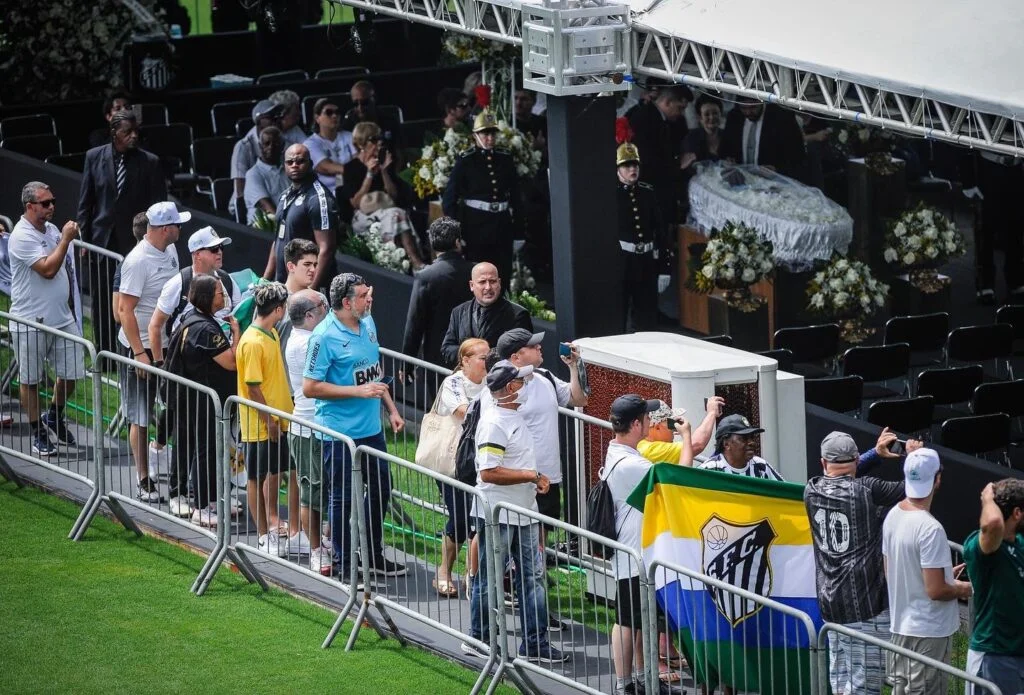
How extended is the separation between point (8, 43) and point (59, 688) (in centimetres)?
1205

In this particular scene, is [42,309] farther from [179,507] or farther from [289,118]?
[289,118]

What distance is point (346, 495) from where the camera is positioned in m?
9.86

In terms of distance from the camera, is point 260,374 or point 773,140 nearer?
point 260,374

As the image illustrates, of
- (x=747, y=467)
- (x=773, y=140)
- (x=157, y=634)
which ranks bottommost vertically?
(x=157, y=634)

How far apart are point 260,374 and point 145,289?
1649 mm

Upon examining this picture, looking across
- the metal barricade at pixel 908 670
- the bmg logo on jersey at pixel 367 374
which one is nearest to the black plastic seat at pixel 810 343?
the bmg logo on jersey at pixel 367 374

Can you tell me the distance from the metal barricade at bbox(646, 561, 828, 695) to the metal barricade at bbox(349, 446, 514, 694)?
3.19 feet

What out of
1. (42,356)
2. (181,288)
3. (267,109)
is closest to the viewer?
(181,288)

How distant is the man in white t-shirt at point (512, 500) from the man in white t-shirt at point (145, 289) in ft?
9.52

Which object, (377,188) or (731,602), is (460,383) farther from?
(377,188)

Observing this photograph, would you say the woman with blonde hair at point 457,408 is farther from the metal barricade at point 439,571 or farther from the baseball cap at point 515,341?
the baseball cap at point 515,341

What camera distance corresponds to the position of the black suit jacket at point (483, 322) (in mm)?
11062

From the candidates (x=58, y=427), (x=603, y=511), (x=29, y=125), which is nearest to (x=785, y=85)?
(x=603, y=511)

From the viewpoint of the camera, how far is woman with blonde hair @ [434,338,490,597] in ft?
32.7
